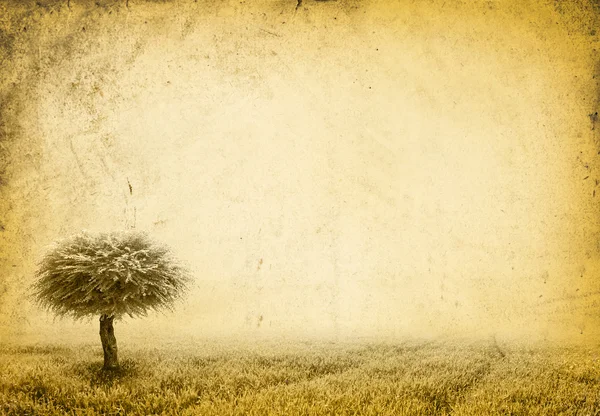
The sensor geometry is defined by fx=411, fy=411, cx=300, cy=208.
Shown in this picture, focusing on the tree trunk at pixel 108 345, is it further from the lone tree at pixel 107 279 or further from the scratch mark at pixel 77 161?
the scratch mark at pixel 77 161

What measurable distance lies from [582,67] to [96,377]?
235 inches

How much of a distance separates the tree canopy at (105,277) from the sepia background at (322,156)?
1.01m

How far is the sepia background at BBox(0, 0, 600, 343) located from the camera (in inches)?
184

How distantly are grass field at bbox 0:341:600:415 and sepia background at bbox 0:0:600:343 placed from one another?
0.42 m

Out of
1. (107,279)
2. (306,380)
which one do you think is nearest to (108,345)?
(107,279)

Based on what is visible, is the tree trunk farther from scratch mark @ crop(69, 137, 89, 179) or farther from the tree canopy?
scratch mark @ crop(69, 137, 89, 179)

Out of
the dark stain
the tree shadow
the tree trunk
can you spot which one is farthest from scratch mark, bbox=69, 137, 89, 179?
the dark stain

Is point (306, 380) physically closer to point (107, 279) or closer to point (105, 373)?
point (105, 373)

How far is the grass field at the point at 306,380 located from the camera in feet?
9.87

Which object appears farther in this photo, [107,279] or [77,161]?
[77,161]

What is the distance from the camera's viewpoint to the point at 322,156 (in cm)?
488

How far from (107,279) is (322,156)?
2658 mm

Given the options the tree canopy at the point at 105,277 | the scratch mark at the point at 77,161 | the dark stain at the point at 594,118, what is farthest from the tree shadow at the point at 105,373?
the dark stain at the point at 594,118

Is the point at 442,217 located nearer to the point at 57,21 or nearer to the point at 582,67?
the point at 582,67
